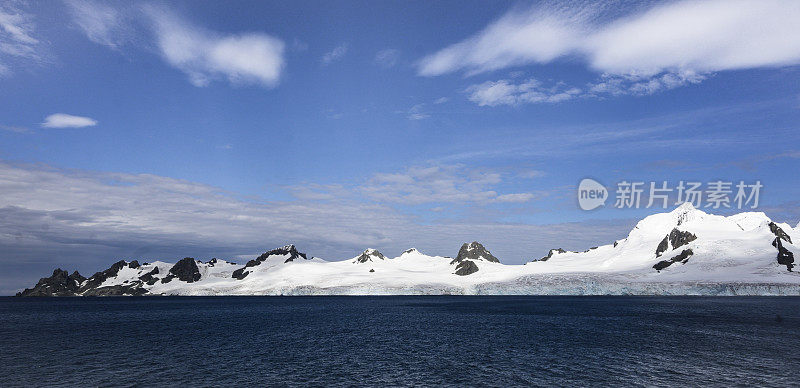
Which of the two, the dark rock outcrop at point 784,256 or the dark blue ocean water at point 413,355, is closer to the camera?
the dark blue ocean water at point 413,355

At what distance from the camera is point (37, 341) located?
193ft

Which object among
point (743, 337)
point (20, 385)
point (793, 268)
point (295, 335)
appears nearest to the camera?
point (20, 385)

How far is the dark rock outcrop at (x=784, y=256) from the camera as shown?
176m

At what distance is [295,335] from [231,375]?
28522 millimetres

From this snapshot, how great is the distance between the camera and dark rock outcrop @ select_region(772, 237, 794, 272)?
175875 mm

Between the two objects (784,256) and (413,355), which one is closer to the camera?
(413,355)

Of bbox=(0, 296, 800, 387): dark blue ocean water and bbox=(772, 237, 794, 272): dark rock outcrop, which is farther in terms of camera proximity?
bbox=(772, 237, 794, 272): dark rock outcrop

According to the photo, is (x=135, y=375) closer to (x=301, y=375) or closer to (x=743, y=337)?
(x=301, y=375)

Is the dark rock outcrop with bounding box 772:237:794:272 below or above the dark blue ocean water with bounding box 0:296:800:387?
above

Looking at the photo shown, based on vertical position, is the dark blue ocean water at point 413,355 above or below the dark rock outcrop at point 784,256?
below

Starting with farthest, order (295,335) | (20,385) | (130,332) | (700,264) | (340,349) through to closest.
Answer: (700,264)
(130,332)
(295,335)
(340,349)
(20,385)

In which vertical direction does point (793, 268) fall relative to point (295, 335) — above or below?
above

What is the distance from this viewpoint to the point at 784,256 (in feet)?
592

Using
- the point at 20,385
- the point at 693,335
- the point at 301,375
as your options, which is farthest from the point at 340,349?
the point at 693,335
